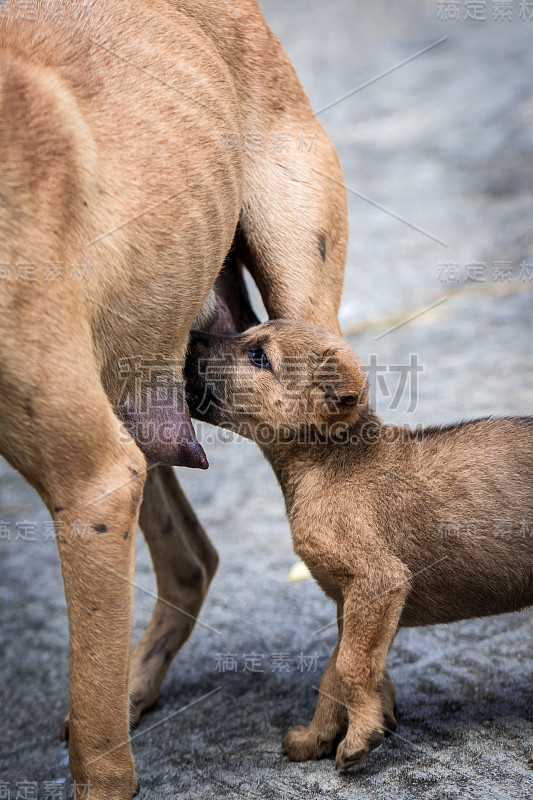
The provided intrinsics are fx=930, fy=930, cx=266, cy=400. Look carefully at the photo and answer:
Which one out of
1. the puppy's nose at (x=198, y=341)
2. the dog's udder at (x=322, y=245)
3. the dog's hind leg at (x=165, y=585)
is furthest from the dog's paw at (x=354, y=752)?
the dog's udder at (x=322, y=245)

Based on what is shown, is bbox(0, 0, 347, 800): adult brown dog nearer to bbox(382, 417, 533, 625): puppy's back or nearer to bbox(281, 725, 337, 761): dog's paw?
bbox(281, 725, 337, 761): dog's paw

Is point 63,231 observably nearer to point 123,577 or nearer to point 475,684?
point 123,577

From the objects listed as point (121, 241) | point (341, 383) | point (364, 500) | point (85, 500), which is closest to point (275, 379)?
point (341, 383)

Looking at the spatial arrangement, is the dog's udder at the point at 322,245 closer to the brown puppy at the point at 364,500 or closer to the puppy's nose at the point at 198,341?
the brown puppy at the point at 364,500

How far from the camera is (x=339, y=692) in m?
3.23

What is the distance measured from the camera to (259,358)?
3521 mm

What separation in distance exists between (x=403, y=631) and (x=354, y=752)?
143cm

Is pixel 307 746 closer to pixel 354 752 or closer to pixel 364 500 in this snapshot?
pixel 354 752

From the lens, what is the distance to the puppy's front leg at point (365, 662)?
296cm

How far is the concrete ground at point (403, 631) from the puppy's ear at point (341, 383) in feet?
3.86

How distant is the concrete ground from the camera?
10.5 feet

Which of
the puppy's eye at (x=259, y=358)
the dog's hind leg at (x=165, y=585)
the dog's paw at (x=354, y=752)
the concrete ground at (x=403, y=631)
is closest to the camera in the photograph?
the dog's paw at (x=354, y=752)

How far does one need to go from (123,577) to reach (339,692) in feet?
3.15

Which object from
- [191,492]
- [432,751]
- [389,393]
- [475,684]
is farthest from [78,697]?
[389,393]
